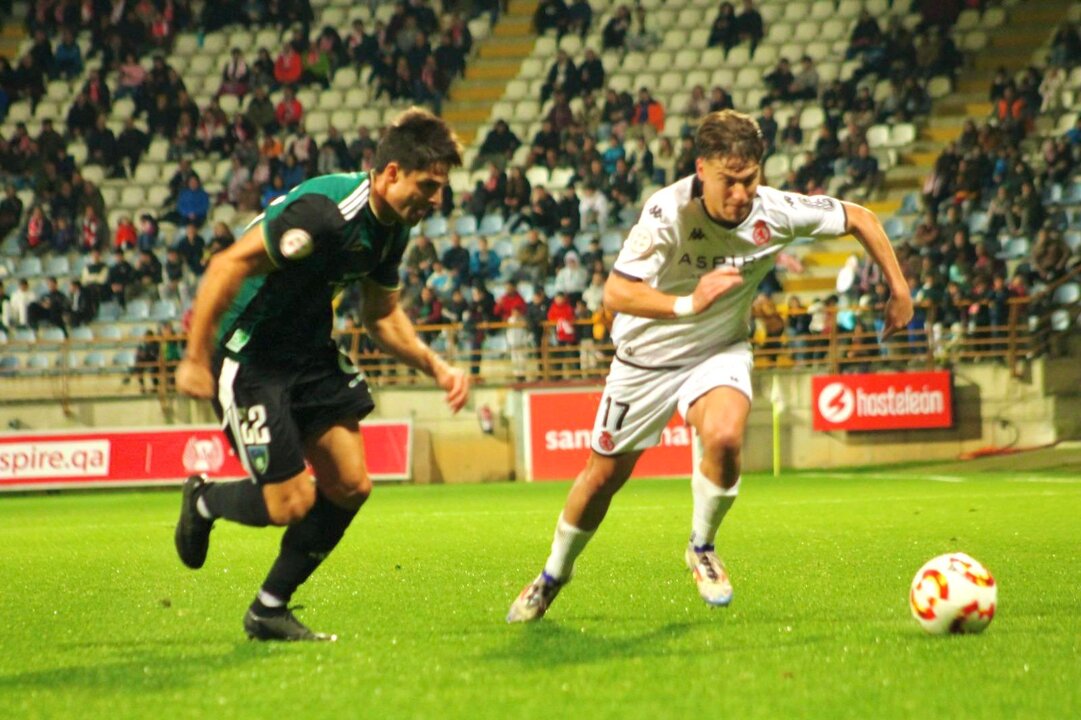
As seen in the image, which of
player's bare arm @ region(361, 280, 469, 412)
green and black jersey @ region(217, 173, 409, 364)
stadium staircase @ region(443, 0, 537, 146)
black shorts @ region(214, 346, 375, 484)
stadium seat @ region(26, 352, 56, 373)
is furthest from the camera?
stadium staircase @ region(443, 0, 537, 146)

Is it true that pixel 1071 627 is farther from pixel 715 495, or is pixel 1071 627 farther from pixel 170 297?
pixel 170 297

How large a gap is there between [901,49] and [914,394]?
26.6ft

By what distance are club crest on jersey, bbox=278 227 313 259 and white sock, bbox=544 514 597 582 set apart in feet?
6.42

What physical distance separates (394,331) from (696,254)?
145 centimetres

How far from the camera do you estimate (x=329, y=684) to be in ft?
17.3

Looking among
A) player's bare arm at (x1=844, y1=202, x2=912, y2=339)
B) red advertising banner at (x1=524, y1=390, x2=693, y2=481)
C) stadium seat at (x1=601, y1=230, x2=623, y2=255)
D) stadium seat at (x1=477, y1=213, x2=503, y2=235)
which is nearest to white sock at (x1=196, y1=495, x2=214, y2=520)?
player's bare arm at (x1=844, y1=202, x2=912, y2=339)

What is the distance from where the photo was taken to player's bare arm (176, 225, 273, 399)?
577 cm

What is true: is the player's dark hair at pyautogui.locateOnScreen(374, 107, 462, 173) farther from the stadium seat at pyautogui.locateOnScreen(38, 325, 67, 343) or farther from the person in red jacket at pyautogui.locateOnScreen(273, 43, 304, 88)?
the person in red jacket at pyautogui.locateOnScreen(273, 43, 304, 88)

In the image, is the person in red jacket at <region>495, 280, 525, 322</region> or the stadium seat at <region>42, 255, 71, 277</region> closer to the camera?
the person in red jacket at <region>495, 280, 525, 322</region>

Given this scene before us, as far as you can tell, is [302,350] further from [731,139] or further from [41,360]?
[41,360]

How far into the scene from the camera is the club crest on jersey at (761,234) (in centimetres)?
709

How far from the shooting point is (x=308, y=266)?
20.0 ft

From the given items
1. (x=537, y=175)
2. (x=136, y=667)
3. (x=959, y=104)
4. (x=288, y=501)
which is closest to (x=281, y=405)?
(x=288, y=501)

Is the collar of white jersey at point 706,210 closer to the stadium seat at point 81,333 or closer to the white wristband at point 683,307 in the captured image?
the white wristband at point 683,307
